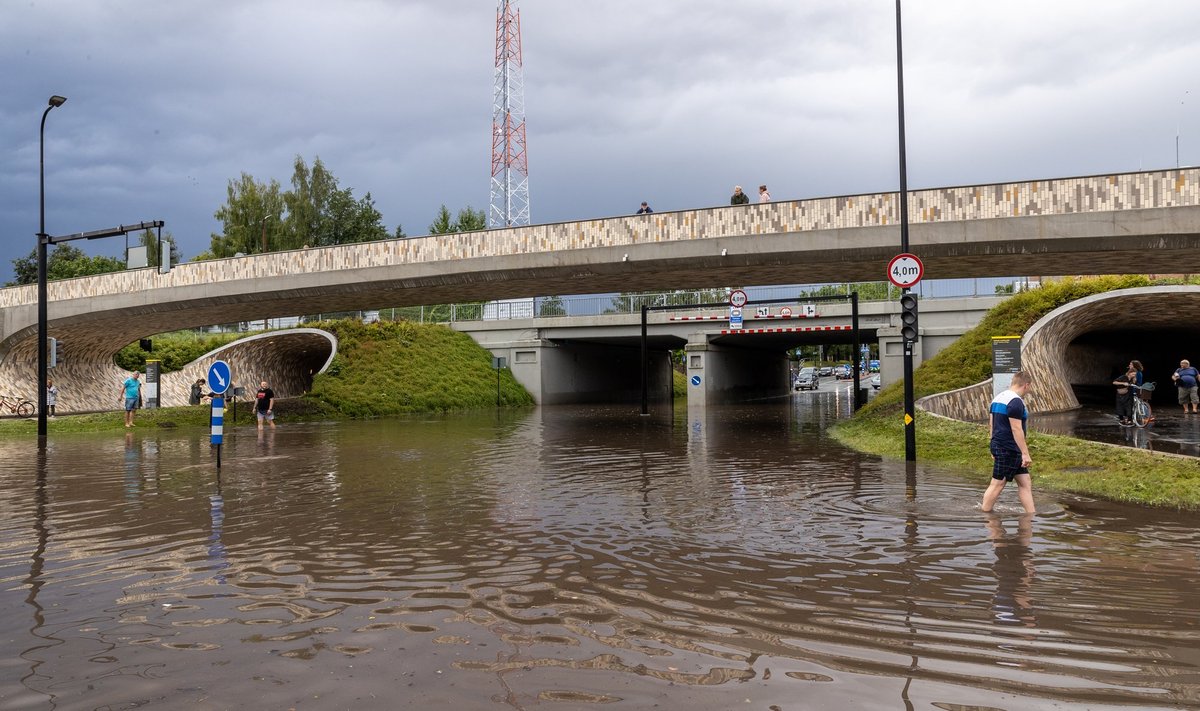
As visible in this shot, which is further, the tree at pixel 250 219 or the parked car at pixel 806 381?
the parked car at pixel 806 381

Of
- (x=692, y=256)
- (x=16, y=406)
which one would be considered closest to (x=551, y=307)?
(x=16, y=406)

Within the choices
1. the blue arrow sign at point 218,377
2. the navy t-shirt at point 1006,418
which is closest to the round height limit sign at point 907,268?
the navy t-shirt at point 1006,418

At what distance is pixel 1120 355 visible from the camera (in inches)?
1351

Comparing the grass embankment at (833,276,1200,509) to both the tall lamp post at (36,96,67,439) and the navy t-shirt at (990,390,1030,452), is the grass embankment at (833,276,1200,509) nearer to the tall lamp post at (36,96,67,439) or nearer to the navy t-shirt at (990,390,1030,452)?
the navy t-shirt at (990,390,1030,452)

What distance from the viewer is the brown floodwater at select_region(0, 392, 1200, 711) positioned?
404cm

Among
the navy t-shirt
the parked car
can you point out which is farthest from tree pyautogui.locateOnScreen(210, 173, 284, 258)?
the navy t-shirt

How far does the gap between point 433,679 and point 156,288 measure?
27269mm

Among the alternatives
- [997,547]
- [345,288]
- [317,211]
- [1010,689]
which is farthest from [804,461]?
[317,211]

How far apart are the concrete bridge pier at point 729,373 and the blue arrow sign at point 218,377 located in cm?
2898

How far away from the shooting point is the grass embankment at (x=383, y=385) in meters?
27.5

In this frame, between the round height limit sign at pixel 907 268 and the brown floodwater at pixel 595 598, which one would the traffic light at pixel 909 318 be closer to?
the round height limit sign at pixel 907 268

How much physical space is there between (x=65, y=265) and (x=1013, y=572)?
8662cm

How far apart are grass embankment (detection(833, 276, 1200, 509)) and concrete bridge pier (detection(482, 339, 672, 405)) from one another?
82.2 ft

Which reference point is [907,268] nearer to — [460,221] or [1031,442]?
[1031,442]
